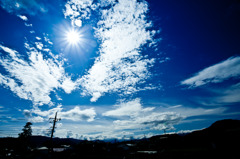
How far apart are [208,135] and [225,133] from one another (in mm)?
4820

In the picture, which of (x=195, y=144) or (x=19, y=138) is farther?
(x=19, y=138)

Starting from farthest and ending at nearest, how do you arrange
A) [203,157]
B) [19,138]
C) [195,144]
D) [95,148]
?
[19,138], [95,148], [195,144], [203,157]

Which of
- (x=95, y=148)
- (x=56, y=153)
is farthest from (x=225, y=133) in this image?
(x=56, y=153)

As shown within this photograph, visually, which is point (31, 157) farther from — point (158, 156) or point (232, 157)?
point (232, 157)

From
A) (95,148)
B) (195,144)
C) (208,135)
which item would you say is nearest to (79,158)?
(95,148)

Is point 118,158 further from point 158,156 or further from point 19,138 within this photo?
point 19,138

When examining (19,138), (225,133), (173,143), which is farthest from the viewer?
(19,138)

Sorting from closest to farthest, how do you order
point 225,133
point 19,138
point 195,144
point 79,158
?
point 225,133 → point 195,144 → point 79,158 → point 19,138

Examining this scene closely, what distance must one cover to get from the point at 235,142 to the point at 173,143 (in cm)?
1782

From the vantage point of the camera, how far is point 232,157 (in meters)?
14.4

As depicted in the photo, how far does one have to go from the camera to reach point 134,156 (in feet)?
69.7

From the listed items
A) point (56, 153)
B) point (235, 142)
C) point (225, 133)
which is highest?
point (225, 133)

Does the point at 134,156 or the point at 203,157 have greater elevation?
the point at 203,157

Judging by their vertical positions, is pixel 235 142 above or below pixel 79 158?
above
